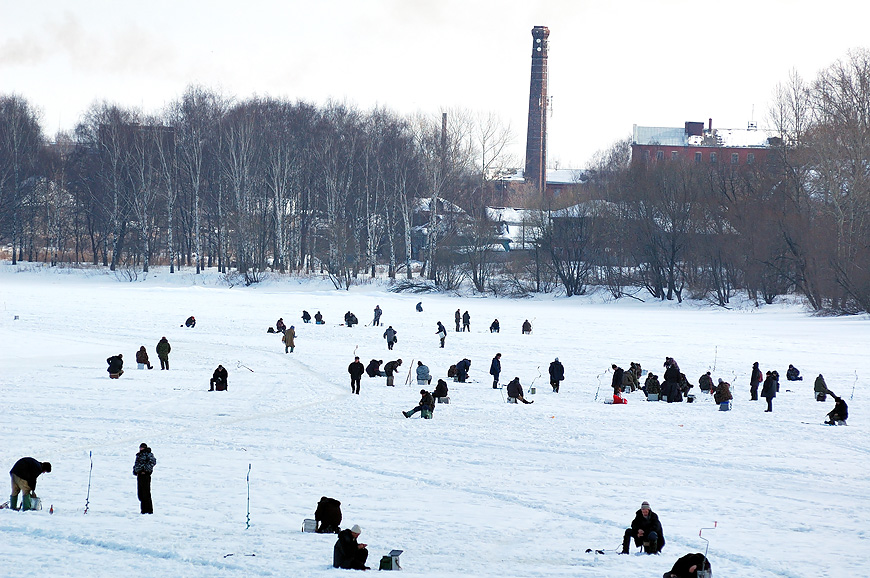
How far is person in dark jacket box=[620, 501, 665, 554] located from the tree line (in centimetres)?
4417

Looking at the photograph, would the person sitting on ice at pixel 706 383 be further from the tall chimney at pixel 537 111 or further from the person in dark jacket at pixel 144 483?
the tall chimney at pixel 537 111

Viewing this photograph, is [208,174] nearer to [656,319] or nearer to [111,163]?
[111,163]

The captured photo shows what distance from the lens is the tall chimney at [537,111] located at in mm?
92000

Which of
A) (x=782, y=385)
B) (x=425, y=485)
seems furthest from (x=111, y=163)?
(x=425, y=485)

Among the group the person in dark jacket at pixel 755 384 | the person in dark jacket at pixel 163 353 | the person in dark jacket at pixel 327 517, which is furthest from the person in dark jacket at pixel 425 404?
the person in dark jacket at pixel 163 353

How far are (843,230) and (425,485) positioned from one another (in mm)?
41034

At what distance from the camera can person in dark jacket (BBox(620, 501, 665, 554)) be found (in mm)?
10602

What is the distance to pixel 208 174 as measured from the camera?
239ft

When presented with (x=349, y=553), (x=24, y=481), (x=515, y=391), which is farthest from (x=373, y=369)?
(x=349, y=553)

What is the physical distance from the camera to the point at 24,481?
11.7m

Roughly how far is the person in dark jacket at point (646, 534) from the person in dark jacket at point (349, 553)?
3.05 m

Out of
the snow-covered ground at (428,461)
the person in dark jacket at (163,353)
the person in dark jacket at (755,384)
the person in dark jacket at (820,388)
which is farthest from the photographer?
the person in dark jacket at (163,353)

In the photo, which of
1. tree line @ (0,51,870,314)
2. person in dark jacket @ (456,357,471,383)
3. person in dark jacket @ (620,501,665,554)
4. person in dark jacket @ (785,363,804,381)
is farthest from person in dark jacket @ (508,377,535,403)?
tree line @ (0,51,870,314)

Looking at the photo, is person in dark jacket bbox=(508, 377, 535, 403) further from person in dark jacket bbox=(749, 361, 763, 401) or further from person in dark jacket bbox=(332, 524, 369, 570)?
person in dark jacket bbox=(332, 524, 369, 570)
